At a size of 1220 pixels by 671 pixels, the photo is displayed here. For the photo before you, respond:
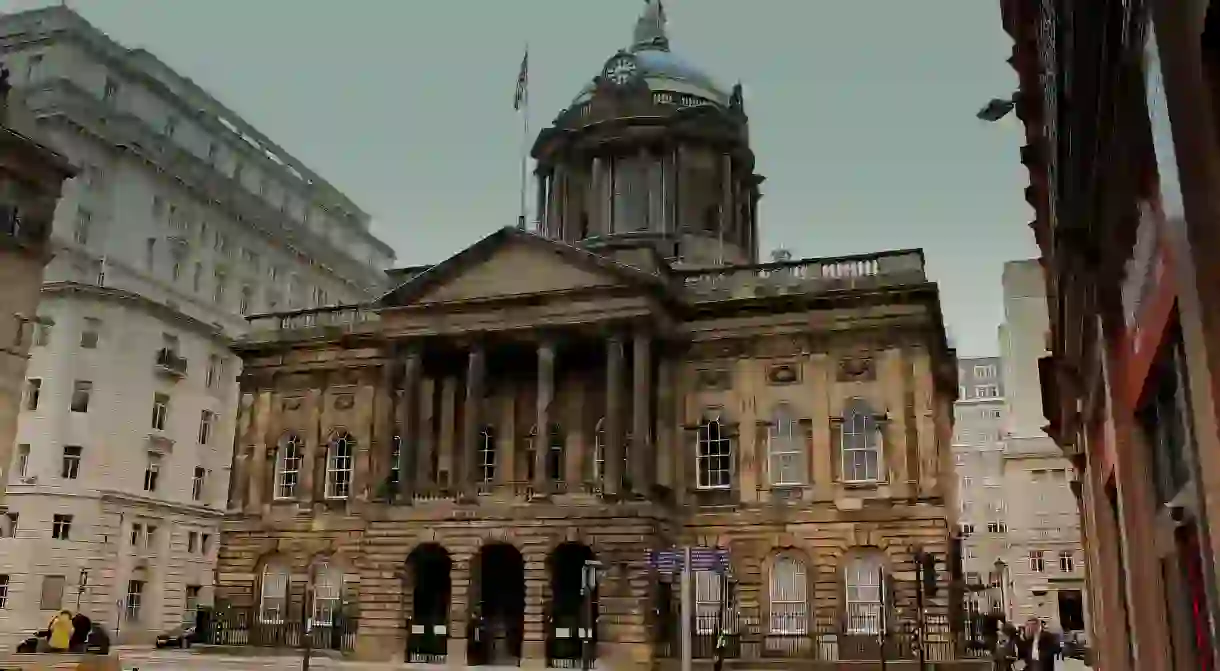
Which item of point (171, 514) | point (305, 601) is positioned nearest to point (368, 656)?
point (305, 601)

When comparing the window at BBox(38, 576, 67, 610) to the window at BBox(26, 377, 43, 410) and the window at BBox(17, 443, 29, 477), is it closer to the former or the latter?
the window at BBox(17, 443, 29, 477)

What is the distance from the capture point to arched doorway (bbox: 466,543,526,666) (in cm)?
3297

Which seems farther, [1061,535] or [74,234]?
[1061,535]

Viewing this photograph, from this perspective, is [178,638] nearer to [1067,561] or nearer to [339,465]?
[339,465]

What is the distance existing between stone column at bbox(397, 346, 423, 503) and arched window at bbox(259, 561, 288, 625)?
6862mm

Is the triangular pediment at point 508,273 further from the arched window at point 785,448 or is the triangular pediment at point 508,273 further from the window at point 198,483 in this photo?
the window at point 198,483

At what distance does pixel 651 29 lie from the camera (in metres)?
53.5

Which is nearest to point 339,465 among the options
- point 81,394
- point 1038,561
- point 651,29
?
point 81,394

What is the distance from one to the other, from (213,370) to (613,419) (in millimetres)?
27638

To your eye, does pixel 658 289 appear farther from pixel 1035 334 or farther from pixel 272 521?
pixel 1035 334

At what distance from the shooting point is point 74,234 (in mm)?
46000

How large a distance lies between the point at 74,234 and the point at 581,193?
2190 cm

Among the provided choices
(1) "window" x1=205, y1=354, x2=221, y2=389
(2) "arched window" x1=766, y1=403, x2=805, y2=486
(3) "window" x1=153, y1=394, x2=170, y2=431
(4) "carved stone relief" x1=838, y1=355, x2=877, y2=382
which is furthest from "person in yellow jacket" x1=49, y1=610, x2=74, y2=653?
(1) "window" x1=205, y1=354, x2=221, y2=389

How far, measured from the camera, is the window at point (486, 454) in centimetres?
3628
